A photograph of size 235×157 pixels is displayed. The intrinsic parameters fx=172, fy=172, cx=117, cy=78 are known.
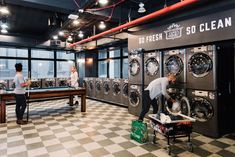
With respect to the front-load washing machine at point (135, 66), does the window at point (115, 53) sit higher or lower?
higher

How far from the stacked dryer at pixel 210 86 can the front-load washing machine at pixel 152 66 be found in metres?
1.01

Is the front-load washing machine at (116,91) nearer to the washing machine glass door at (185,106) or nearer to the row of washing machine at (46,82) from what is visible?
the row of washing machine at (46,82)

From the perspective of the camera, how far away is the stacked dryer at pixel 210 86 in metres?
3.96

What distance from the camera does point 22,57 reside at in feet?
33.4

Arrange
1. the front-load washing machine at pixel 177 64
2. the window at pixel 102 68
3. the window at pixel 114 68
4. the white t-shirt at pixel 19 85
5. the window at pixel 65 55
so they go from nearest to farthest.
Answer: the front-load washing machine at pixel 177 64, the white t-shirt at pixel 19 85, the window at pixel 114 68, the window at pixel 102 68, the window at pixel 65 55

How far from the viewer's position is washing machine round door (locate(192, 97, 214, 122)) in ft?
13.4

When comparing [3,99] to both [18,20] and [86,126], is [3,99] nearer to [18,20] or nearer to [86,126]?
[86,126]

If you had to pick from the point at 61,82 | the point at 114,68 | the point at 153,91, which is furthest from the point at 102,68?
the point at 153,91

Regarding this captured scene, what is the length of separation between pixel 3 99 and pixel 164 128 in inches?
189

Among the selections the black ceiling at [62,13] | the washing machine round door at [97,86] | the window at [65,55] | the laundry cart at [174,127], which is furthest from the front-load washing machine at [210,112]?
the window at [65,55]

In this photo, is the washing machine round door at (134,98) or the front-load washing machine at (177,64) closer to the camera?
the front-load washing machine at (177,64)

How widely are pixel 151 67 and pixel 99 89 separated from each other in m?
A: 4.40

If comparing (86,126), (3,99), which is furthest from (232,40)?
(3,99)

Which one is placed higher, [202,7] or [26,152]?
[202,7]
